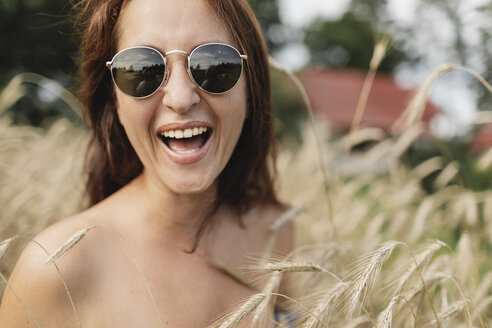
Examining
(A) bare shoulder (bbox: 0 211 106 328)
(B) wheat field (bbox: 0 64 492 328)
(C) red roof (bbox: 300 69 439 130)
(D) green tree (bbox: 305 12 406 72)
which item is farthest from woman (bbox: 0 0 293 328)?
(D) green tree (bbox: 305 12 406 72)

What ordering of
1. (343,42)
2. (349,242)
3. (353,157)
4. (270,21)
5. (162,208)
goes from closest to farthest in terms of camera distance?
(162,208) → (349,242) → (353,157) → (270,21) → (343,42)

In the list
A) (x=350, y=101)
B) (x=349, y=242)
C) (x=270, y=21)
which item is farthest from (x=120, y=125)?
(x=350, y=101)

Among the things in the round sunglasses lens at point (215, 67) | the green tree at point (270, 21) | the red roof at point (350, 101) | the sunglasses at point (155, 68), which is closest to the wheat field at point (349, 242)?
the sunglasses at point (155, 68)

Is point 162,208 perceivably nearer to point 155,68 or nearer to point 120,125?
point 120,125

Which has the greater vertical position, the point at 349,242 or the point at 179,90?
the point at 179,90

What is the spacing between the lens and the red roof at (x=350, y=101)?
2955 centimetres

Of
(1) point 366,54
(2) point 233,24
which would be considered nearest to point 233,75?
(2) point 233,24

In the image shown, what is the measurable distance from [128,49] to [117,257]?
0.82 metres

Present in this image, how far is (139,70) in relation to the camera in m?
1.51

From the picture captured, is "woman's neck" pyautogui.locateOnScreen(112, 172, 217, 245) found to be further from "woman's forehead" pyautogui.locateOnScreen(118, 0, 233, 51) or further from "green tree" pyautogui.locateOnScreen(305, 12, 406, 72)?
"green tree" pyautogui.locateOnScreen(305, 12, 406, 72)

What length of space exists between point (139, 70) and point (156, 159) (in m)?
0.36

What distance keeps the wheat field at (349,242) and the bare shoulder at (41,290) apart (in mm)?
110

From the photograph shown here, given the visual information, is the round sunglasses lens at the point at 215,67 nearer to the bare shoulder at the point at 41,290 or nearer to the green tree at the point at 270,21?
the bare shoulder at the point at 41,290

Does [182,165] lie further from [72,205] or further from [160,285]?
[72,205]
